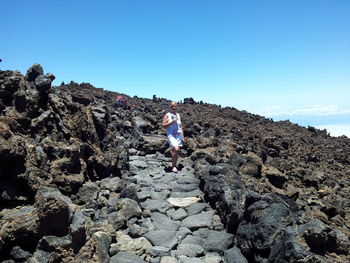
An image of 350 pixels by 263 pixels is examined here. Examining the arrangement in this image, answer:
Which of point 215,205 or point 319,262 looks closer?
point 319,262

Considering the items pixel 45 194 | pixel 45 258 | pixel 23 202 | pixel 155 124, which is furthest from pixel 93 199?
pixel 155 124

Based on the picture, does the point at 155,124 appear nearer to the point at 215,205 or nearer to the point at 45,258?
the point at 215,205

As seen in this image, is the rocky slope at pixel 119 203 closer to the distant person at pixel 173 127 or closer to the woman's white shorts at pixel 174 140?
the woman's white shorts at pixel 174 140

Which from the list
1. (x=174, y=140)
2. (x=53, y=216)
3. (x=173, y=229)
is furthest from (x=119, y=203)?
(x=174, y=140)

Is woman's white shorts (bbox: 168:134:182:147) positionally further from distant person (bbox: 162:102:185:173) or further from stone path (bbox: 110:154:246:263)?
stone path (bbox: 110:154:246:263)

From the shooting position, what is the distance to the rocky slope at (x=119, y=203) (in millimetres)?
5113

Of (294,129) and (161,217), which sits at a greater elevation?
(294,129)

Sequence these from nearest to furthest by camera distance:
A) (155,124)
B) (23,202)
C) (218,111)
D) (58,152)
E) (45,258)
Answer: (45,258) → (23,202) → (58,152) → (155,124) → (218,111)

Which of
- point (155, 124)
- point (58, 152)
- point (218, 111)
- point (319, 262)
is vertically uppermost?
point (218, 111)

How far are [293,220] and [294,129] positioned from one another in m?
29.3

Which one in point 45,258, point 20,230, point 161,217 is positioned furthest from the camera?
point 161,217

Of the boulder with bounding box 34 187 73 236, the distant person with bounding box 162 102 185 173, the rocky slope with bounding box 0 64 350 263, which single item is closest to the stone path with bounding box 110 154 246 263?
the rocky slope with bounding box 0 64 350 263

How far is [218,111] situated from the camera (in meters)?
32.8

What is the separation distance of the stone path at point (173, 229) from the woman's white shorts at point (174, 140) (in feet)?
5.72
